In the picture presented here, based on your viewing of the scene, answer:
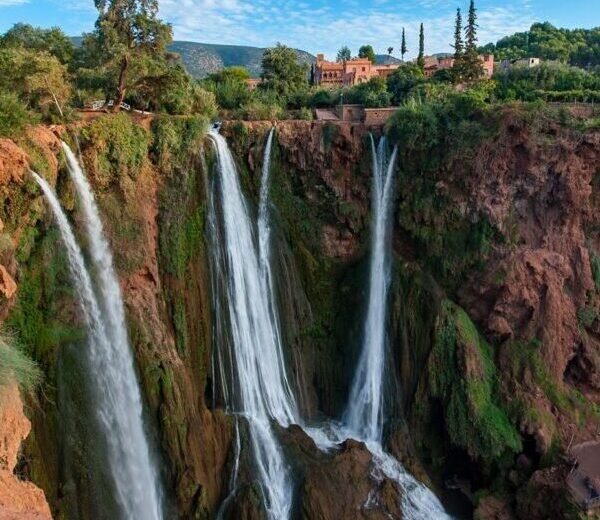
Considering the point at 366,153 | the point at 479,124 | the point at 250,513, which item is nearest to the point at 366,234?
the point at 366,153

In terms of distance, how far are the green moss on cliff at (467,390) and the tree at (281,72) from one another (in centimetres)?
1984

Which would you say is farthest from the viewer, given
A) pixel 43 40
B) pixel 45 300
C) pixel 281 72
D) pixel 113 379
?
pixel 281 72

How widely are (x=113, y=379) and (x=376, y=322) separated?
9.62 meters

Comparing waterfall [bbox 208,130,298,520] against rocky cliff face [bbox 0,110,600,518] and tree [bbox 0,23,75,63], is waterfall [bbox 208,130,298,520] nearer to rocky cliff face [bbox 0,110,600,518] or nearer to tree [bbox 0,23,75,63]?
rocky cliff face [bbox 0,110,600,518]

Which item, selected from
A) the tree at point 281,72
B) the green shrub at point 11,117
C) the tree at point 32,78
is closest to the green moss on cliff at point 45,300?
the green shrub at point 11,117

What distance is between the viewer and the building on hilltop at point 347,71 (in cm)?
5522

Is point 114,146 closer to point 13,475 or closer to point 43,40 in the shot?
point 13,475

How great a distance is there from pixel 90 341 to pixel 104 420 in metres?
1.96

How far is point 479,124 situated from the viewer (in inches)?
788

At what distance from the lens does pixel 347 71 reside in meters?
57.1

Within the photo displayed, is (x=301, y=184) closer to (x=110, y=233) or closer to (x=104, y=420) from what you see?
(x=110, y=233)

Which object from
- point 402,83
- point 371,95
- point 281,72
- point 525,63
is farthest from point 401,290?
point 525,63

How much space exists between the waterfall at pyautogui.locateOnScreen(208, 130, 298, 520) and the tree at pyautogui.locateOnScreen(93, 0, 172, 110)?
317cm

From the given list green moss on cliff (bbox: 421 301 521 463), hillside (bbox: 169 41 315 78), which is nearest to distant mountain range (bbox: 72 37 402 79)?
hillside (bbox: 169 41 315 78)
